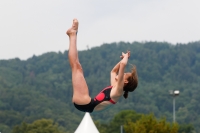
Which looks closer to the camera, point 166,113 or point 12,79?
point 166,113

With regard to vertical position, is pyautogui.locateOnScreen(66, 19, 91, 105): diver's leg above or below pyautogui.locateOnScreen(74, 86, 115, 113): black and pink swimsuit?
above

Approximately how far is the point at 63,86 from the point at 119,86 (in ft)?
564

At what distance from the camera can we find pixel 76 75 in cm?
1295

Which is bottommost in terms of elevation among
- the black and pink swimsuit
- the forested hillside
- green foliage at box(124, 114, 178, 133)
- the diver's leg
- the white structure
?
the forested hillside

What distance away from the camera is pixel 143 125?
46.3 meters

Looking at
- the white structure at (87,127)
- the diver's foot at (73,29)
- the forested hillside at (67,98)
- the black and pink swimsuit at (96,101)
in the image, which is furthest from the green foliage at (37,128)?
the diver's foot at (73,29)

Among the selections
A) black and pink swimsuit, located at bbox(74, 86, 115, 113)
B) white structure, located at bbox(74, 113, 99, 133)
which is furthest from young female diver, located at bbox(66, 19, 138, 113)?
white structure, located at bbox(74, 113, 99, 133)

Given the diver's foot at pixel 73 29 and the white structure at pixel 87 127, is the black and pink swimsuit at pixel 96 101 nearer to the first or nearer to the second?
the diver's foot at pixel 73 29

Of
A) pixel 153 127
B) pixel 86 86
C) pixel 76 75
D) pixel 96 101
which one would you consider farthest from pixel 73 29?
pixel 153 127

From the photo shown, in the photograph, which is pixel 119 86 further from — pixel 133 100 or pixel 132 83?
pixel 133 100

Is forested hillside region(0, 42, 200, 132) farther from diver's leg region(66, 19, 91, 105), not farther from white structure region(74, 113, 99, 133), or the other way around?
diver's leg region(66, 19, 91, 105)

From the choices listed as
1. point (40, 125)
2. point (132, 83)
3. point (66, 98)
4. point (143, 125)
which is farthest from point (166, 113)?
point (132, 83)

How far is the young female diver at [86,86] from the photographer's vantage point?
42.3 ft

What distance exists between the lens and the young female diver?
12.9 metres
